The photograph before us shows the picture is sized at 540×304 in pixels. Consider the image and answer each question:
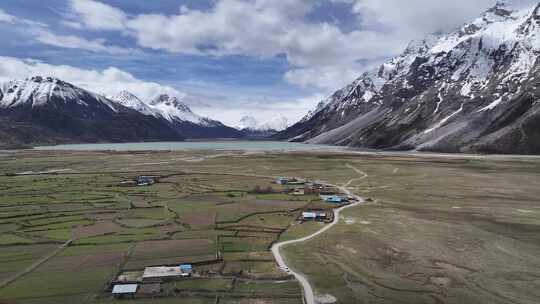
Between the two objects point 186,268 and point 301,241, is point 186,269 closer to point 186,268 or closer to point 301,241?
point 186,268

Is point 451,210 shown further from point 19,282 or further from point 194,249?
point 19,282

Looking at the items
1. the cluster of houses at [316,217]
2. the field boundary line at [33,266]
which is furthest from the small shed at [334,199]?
the field boundary line at [33,266]

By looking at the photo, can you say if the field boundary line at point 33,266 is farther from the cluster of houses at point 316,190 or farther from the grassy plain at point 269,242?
the cluster of houses at point 316,190

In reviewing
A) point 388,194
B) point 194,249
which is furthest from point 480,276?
point 388,194

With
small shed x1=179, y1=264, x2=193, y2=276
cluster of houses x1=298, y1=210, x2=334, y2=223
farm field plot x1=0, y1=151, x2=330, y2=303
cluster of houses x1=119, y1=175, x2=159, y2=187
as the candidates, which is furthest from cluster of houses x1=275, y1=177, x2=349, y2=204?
small shed x1=179, y1=264, x2=193, y2=276

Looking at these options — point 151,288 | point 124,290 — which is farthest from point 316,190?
point 124,290

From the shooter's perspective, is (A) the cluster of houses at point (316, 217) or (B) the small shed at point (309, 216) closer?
(A) the cluster of houses at point (316, 217)

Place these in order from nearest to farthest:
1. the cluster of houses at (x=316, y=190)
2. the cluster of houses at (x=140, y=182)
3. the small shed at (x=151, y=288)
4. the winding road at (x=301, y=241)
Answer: the winding road at (x=301, y=241)
the small shed at (x=151, y=288)
the cluster of houses at (x=316, y=190)
the cluster of houses at (x=140, y=182)

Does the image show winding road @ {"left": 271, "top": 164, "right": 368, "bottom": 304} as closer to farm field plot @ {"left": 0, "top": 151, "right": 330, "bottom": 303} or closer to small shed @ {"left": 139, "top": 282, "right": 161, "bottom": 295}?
farm field plot @ {"left": 0, "top": 151, "right": 330, "bottom": 303}
